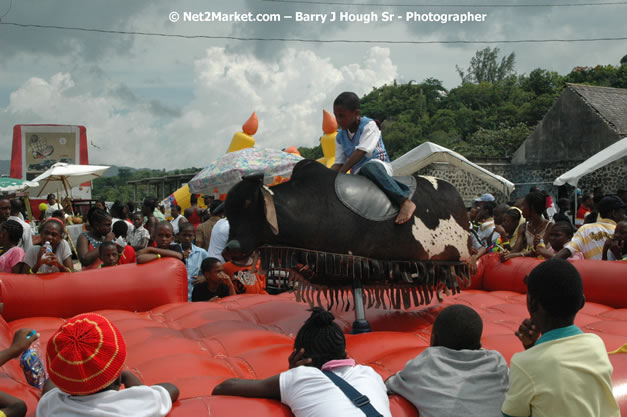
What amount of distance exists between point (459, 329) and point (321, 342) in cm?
58

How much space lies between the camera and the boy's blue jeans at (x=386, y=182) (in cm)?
391

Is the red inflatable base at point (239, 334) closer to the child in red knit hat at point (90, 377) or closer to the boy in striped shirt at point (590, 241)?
the child in red knit hat at point (90, 377)

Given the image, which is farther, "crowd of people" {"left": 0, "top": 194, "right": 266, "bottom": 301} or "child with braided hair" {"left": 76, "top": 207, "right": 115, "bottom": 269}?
"child with braided hair" {"left": 76, "top": 207, "right": 115, "bottom": 269}

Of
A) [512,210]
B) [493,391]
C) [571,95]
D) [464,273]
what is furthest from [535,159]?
[493,391]

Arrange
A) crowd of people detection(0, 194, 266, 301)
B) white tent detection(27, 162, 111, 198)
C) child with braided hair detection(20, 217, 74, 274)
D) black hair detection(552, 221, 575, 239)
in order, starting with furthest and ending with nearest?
white tent detection(27, 162, 111, 198) < black hair detection(552, 221, 575, 239) < crowd of people detection(0, 194, 266, 301) < child with braided hair detection(20, 217, 74, 274)

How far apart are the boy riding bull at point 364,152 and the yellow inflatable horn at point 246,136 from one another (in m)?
10.2

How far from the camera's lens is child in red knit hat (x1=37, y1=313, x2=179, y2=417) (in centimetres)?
187

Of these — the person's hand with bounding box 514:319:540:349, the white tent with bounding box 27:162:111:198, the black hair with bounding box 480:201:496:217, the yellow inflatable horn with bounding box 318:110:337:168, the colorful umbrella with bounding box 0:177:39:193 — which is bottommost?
the person's hand with bounding box 514:319:540:349

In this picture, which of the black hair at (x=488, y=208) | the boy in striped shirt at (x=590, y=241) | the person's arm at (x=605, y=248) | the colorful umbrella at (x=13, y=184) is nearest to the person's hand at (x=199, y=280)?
the boy in striped shirt at (x=590, y=241)

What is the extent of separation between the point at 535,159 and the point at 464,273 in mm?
20213

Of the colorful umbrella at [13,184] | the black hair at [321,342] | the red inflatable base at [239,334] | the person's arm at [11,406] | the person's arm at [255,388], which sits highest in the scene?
the colorful umbrella at [13,184]

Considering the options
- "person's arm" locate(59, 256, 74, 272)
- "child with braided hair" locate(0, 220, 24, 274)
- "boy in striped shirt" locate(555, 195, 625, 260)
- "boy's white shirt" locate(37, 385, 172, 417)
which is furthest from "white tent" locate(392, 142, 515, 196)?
"boy's white shirt" locate(37, 385, 172, 417)

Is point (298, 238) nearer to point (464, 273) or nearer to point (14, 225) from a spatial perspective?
point (464, 273)

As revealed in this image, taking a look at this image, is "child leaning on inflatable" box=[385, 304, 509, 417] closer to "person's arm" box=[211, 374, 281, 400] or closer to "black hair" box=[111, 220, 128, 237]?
"person's arm" box=[211, 374, 281, 400]
